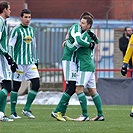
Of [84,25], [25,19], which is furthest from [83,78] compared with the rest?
[25,19]

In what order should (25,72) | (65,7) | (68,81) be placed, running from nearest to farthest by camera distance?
(68,81)
(25,72)
(65,7)

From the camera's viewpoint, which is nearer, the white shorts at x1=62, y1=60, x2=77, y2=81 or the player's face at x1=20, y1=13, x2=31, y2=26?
the white shorts at x1=62, y1=60, x2=77, y2=81

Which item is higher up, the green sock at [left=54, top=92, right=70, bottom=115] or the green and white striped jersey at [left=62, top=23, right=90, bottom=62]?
the green and white striped jersey at [left=62, top=23, right=90, bottom=62]

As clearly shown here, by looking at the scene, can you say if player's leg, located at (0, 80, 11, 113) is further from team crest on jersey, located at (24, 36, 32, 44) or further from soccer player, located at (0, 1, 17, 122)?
team crest on jersey, located at (24, 36, 32, 44)

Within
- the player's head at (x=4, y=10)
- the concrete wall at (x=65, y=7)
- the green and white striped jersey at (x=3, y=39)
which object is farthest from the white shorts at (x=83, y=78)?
the concrete wall at (x=65, y=7)

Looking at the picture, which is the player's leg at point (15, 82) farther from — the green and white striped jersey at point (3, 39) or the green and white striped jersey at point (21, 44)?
the green and white striped jersey at point (3, 39)

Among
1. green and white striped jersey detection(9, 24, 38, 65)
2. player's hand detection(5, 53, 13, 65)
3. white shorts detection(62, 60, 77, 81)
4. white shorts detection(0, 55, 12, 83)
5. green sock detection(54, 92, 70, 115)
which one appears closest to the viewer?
player's hand detection(5, 53, 13, 65)

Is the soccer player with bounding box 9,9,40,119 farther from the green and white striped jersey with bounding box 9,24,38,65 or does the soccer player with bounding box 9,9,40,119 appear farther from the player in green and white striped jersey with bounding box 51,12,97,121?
the player in green and white striped jersey with bounding box 51,12,97,121

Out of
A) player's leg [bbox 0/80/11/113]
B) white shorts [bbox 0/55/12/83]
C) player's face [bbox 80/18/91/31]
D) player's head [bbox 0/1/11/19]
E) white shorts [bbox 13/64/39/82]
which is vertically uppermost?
player's head [bbox 0/1/11/19]

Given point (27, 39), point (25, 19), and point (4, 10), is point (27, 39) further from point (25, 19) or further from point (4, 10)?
point (4, 10)

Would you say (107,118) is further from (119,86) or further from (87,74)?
(119,86)

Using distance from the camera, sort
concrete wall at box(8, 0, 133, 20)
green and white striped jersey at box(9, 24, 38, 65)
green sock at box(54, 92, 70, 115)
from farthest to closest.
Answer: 1. concrete wall at box(8, 0, 133, 20)
2. green and white striped jersey at box(9, 24, 38, 65)
3. green sock at box(54, 92, 70, 115)

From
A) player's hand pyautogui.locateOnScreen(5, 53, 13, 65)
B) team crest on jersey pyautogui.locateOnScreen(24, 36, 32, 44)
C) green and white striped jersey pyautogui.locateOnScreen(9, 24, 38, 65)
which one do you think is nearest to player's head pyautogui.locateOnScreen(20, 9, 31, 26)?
green and white striped jersey pyautogui.locateOnScreen(9, 24, 38, 65)

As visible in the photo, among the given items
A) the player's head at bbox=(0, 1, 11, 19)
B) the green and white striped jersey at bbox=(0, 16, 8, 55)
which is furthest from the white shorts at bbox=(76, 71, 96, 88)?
the player's head at bbox=(0, 1, 11, 19)
